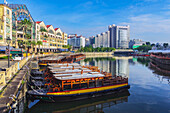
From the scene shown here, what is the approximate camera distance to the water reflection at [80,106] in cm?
1896

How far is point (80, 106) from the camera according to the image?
797 inches

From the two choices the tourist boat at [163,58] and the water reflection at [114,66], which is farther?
the tourist boat at [163,58]

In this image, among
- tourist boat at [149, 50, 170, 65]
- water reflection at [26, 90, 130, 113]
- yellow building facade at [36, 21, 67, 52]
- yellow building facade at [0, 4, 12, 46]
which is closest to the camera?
water reflection at [26, 90, 130, 113]

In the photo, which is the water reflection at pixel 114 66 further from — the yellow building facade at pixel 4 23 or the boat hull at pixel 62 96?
the yellow building facade at pixel 4 23

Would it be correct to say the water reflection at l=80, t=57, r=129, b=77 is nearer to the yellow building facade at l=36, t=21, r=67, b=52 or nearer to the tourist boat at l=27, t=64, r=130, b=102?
the tourist boat at l=27, t=64, r=130, b=102

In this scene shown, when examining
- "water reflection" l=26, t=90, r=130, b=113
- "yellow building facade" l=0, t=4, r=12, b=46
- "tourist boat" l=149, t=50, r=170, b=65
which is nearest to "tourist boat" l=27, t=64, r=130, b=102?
"water reflection" l=26, t=90, r=130, b=113

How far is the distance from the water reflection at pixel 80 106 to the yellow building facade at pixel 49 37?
314ft

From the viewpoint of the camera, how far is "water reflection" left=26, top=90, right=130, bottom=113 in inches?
746

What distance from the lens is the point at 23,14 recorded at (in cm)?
9419

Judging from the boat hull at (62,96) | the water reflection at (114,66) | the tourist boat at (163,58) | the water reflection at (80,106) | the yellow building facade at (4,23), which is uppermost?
the yellow building facade at (4,23)

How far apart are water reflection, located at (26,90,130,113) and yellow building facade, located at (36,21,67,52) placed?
9556cm

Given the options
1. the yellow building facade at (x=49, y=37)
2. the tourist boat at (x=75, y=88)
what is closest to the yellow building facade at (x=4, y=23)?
the yellow building facade at (x=49, y=37)

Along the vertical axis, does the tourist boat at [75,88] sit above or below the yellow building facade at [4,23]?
below

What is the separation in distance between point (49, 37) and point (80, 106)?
112 m
